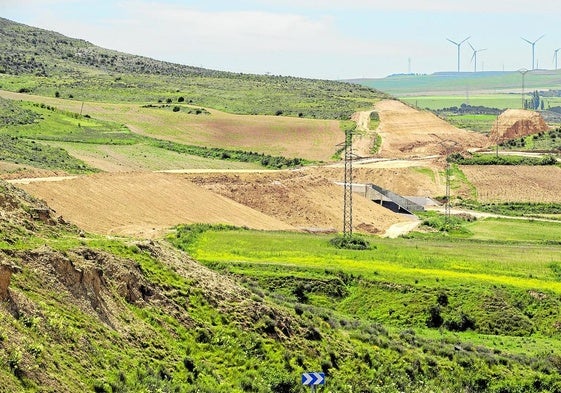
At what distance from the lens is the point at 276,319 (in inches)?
1538

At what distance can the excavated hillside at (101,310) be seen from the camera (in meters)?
29.1

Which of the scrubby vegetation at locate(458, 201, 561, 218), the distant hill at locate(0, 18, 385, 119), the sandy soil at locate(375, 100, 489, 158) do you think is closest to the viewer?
the scrubby vegetation at locate(458, 201, 561, 218)

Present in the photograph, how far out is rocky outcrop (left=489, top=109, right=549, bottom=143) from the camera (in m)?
156

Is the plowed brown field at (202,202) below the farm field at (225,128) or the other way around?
below

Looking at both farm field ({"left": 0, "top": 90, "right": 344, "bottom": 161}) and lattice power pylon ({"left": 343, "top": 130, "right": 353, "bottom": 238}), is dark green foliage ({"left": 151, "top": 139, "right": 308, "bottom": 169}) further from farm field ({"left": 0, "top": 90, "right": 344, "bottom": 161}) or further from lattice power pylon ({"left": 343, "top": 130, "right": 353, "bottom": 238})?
lattice power pylon ({"left": 343, "top": 130, "right": 353, "bottom": 238})

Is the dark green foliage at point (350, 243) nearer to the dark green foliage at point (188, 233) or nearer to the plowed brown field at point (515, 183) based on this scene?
the dark green foliage at point (188, 233)

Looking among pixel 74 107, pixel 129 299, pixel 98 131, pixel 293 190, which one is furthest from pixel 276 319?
pixel 74 107

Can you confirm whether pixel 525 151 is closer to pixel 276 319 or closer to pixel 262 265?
pixel 262 265

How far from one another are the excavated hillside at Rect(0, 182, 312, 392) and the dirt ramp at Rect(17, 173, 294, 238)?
25849 mm

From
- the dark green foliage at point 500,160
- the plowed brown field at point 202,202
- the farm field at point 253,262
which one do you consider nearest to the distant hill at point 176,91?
the farm field at point 253,262

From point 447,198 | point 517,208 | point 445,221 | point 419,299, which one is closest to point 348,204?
point 445,221

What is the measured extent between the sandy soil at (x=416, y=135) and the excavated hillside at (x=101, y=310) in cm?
9652

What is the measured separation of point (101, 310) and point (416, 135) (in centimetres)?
11960

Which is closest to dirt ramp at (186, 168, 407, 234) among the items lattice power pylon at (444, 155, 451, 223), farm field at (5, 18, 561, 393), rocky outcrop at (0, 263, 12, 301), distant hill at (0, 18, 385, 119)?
farm field at (5, 18, 561, 393)
